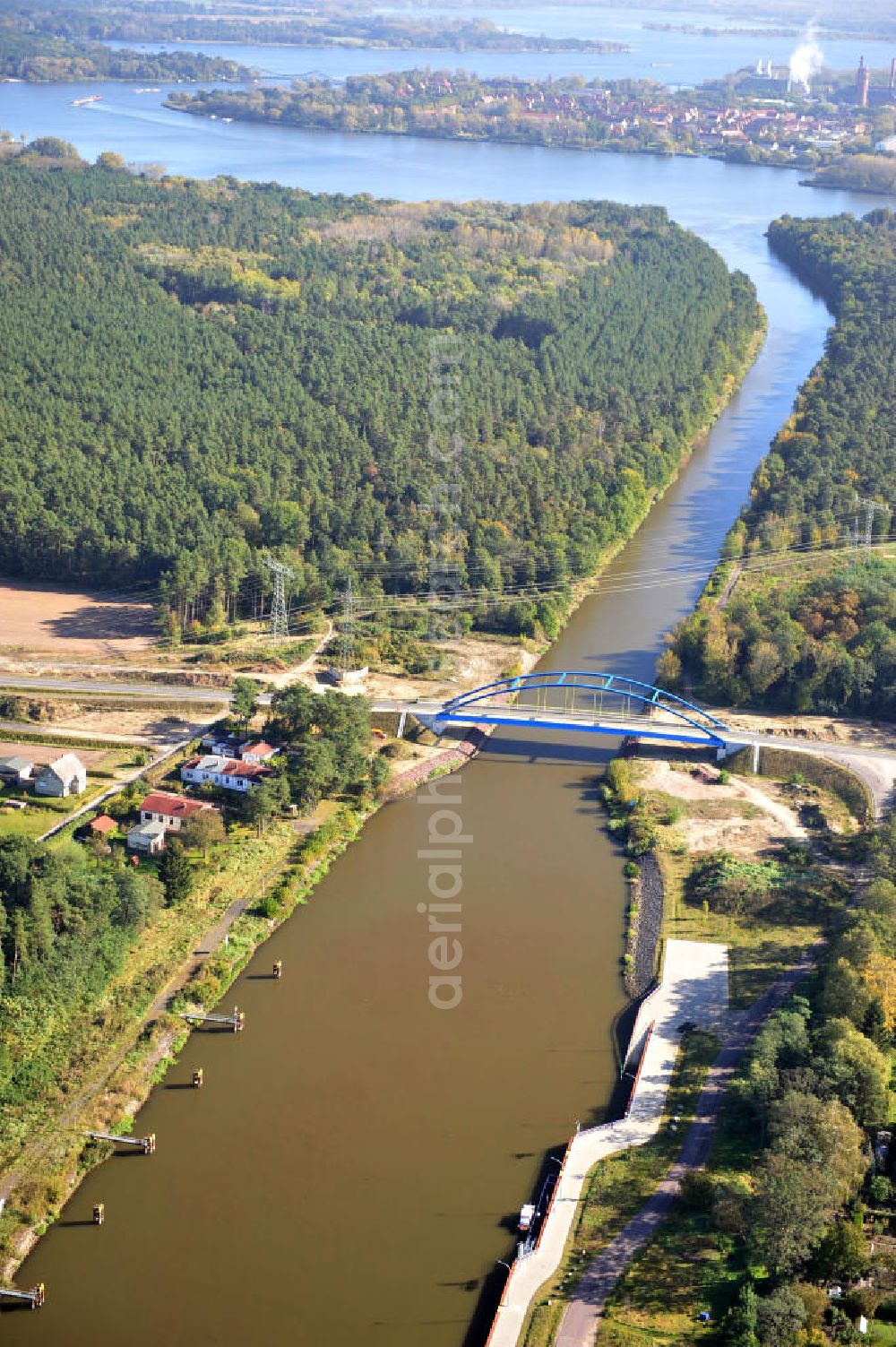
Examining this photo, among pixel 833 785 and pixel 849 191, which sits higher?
pixel 849 191

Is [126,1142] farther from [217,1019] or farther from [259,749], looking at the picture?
[259,749]

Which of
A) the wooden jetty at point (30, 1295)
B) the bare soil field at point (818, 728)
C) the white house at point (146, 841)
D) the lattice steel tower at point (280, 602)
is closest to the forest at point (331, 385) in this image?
the lattice steel tower at point (280, 602)

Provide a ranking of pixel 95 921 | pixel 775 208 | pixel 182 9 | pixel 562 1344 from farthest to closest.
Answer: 1. pixel 182 9
2. pixel 775 208
3. pixel 95 921
4. pixel 562 1344

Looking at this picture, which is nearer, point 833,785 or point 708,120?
point 833,785

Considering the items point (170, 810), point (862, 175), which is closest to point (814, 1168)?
point (170, 810)

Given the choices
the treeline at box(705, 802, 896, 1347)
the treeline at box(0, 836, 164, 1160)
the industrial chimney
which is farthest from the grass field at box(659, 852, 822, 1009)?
the industrial chimney

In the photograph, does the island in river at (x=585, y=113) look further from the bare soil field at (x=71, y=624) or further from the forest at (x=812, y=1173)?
the forest at (x=812, y=1173)

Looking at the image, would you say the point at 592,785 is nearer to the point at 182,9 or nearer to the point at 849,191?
the point at 849,191

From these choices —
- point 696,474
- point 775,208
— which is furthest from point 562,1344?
point 775,208
